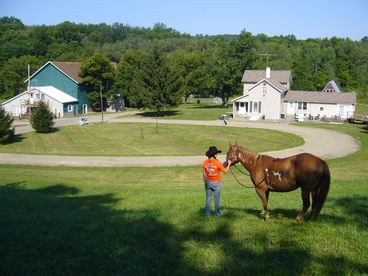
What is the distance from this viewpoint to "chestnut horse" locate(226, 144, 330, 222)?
10273 mm

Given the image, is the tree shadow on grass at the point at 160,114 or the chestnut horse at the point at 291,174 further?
the tree shadow on grass at the point at 160,114

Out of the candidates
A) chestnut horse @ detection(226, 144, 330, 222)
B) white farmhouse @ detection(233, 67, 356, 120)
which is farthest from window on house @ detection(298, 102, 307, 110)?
chestnut horse @ detection(226, 144, 330, 222)

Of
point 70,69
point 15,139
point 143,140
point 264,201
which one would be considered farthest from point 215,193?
point 70,69

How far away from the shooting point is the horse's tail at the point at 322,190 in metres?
10.2

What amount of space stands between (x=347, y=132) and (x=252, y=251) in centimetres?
4663

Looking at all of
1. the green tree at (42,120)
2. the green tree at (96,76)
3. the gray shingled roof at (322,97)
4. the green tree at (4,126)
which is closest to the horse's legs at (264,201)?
the green tree at (4,126)

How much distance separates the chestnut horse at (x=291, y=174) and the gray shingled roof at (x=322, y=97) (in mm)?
58277

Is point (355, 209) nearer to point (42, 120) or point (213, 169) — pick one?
point (213, 169)

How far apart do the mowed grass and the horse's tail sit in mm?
29444

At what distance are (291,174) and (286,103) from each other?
59812 millimetres

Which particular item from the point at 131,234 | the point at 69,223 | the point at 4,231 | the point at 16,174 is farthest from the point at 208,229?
the point at 16,174

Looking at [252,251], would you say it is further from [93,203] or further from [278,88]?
[278,88]

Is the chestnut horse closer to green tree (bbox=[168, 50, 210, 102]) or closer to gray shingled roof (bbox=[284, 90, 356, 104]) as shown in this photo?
→ gray shingled roof (bbox=[284, 90, 356, 104])

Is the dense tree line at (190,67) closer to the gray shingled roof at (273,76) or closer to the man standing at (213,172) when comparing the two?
the gray shingled roof at (273,76)
